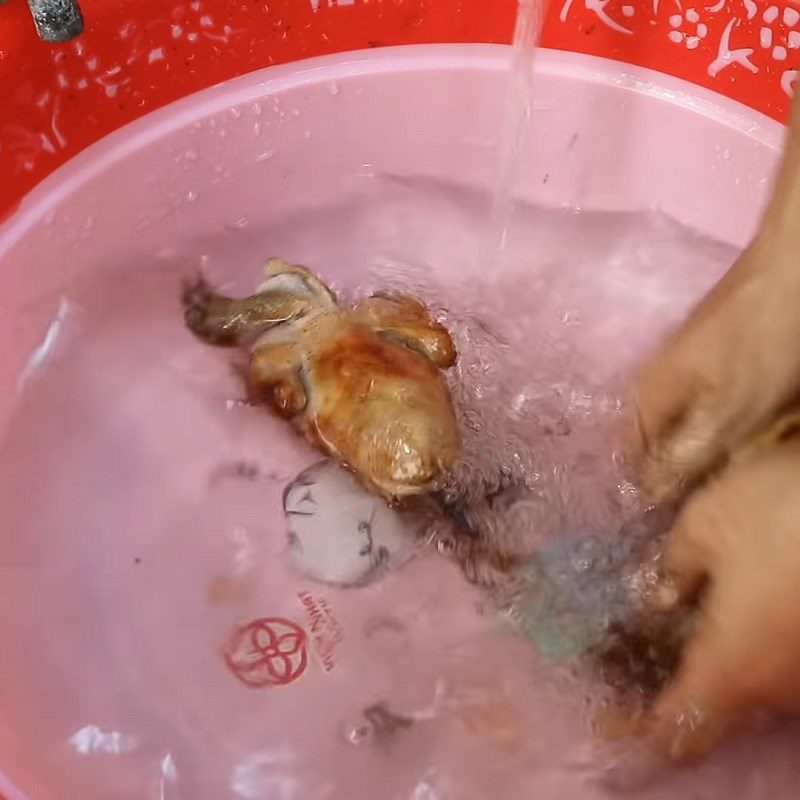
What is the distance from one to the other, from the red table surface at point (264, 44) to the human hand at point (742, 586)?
0.57m

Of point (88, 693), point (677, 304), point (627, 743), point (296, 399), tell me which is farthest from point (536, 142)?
point (88, 693)

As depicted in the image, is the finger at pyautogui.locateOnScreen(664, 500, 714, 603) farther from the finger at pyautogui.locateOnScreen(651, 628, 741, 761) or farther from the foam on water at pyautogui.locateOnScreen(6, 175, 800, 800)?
the foam on water at pyautogui.locateOnScreen(6, 175, 800, 800)

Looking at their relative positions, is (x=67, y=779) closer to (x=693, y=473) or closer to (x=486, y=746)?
(x=486, y=746)

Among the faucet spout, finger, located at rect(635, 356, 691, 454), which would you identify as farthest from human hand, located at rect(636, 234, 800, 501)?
the faucet spout

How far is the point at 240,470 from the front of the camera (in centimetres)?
97

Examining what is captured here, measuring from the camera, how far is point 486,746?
0.82 meters

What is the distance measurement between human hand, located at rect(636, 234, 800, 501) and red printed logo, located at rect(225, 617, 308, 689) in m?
0.41

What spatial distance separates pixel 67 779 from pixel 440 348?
0.51 metres

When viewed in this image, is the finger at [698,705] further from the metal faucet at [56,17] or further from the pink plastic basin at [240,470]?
the metal faucet at [56,17]

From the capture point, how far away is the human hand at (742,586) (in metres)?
0.49

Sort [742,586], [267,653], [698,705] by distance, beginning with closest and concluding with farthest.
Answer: [742,586] → [698,705] → [267,653]

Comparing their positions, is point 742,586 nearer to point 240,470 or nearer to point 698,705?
point 698,705

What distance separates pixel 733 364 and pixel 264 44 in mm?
627

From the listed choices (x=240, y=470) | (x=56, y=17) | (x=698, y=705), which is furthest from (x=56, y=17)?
(x=698, y=705)
